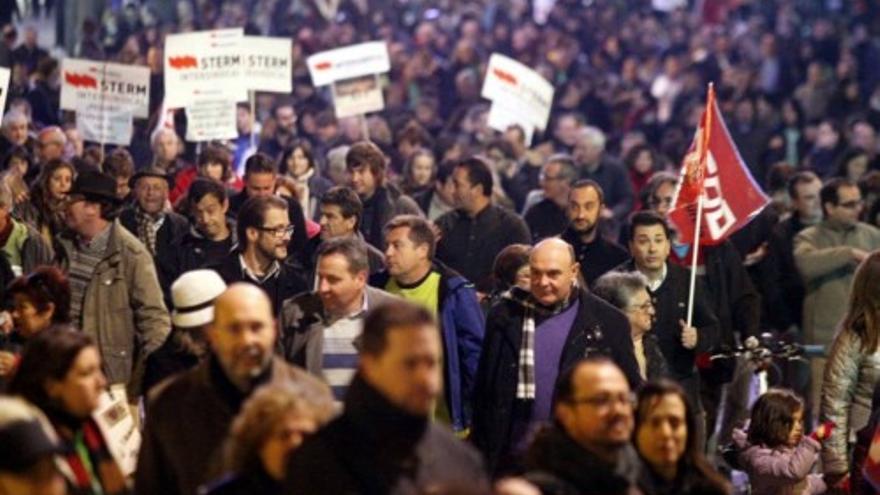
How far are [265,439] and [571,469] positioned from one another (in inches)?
43.3

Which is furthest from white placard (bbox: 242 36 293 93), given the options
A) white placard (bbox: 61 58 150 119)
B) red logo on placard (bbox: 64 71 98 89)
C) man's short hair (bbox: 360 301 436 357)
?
man's short hair (bbox: 360 301 436 357)

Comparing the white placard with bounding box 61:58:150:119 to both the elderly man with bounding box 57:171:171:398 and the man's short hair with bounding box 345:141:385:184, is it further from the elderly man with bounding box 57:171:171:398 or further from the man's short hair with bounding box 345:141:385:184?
the elderly man with bounding box 57:171:171:398

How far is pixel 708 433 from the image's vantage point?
14.4m

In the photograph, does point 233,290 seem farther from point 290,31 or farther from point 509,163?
point 290,31

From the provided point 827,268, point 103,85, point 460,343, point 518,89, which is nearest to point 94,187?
point 460,343

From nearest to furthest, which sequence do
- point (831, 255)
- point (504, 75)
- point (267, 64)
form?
point (831, 255) < point (267, 64) < point (504, 75)

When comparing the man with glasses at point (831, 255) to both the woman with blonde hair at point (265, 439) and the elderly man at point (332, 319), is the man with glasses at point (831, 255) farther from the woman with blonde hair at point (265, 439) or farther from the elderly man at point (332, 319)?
the woman with blonde hair at point (265, 439)

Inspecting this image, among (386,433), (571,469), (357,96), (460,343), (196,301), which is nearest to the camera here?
(386,433)

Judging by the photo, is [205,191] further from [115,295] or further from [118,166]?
[118,166]

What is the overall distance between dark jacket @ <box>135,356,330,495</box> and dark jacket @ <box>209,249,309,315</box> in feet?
13.6

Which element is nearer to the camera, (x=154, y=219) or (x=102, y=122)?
(x=154, y=219)

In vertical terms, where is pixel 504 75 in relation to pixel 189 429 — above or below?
above

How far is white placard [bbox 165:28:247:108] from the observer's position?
19.0 metres

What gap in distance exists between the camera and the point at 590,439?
27.2 ft
